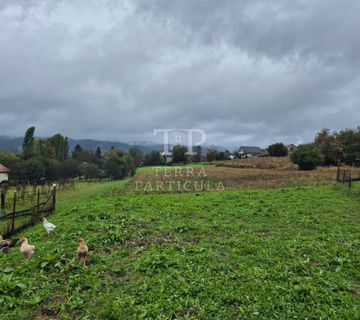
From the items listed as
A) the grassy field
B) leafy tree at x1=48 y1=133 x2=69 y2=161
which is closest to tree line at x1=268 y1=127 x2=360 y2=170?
the grassy field

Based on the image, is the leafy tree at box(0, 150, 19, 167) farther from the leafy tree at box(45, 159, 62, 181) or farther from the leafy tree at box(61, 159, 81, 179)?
the leafy tree at box(61, 159, 81, 179)

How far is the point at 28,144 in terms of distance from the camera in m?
61.7

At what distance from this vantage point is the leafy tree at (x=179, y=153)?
209ft

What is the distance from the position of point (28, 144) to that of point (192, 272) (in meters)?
65.6

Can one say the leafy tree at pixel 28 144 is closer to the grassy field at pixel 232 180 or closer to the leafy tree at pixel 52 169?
the leafy tree at pixel 52 169

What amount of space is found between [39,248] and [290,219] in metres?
7.26

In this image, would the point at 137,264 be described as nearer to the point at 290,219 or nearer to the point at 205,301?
the point at 205,301

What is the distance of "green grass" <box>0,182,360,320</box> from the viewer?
398 centimetres

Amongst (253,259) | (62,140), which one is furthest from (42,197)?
(62,140)

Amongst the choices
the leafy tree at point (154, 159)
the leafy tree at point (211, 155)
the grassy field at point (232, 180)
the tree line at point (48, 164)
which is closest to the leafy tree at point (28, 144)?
the tree line at point (48, 164)

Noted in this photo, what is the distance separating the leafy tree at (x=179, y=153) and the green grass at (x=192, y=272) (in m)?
54.8

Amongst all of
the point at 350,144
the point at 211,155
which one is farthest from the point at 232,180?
the point at 211,155

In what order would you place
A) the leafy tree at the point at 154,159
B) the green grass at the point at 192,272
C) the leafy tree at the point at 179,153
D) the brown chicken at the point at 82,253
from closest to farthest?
the green grass at the point at 192,272 → the brown chicken at the point at 82,253 → the leafy tree at the point at 179,153 → the leafy tree at the point at 154,159

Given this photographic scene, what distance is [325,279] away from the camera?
183 inches
